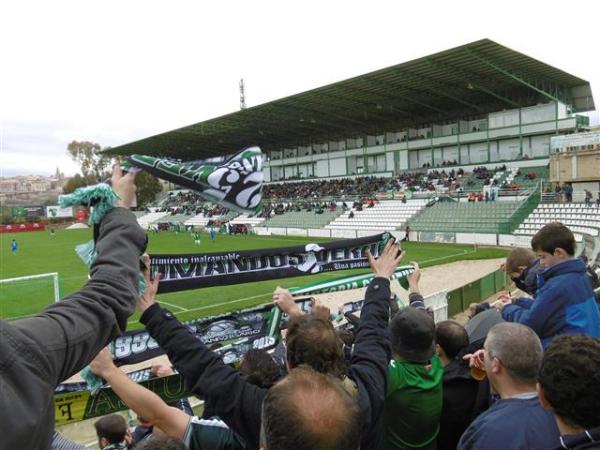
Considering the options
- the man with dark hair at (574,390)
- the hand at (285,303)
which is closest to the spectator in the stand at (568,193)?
the hand at (285,303)

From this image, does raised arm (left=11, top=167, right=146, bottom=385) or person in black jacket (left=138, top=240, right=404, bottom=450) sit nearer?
raised arm (left=11, top=167, right=146, bottom=385)

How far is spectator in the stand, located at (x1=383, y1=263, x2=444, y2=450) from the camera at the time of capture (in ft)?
9.83

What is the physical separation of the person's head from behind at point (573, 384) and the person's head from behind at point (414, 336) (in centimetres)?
97

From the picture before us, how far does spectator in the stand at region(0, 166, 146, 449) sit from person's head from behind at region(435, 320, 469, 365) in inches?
103

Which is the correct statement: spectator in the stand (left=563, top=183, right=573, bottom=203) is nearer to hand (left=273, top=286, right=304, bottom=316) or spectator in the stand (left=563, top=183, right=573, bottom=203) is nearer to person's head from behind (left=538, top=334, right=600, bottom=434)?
hand (left=273, top=286, right=304, bottom=316)

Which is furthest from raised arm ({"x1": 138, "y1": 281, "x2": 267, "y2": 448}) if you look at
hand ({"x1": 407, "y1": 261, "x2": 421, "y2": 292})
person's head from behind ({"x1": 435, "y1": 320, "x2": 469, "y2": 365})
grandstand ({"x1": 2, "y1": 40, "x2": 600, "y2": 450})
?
grandstand ({"x1": 2, "y1": 40, "x2": 600, "y2": 450})

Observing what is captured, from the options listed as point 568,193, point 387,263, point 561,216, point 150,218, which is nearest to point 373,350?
point 387,263

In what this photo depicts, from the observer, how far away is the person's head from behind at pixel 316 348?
7.60 feet

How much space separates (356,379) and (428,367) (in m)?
0.93

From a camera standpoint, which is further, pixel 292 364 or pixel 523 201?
pixel 523 201

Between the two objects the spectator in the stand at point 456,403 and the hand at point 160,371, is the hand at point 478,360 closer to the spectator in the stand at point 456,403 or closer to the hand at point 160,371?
the spectator in the stand at point 456,403

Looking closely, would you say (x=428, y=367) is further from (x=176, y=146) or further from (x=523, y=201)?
(x=176, y=146)

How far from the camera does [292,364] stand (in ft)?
7.88

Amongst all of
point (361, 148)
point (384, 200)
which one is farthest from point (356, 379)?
point (361, 148)
